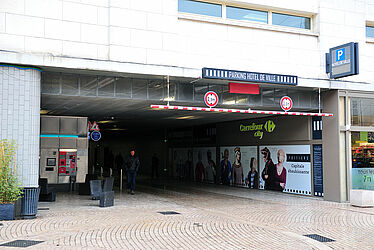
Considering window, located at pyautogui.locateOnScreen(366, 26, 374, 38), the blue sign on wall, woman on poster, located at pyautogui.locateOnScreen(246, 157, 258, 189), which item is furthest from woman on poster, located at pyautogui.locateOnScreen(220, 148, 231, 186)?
window, located at pyautogui.locateOnScreen(366, 26, 374, 38)

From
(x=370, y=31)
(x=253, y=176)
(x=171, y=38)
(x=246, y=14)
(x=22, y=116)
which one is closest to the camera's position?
(x=22, y=116)

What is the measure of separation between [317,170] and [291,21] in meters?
5.41

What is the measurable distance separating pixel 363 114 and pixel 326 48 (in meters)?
2.72

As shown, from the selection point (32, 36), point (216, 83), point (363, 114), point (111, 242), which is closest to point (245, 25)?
point (216, 83)

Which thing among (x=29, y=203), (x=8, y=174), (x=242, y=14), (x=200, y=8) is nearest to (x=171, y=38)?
(x=200, y=8)

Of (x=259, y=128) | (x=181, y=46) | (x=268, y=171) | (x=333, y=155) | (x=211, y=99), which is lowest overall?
(x=268, y=171)

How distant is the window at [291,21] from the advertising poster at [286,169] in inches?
175

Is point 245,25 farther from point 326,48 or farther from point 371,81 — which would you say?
point 371,81

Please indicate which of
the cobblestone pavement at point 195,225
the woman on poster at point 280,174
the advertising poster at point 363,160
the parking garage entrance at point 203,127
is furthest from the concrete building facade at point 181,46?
the woman on poster at point 280,174

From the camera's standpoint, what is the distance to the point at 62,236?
25.4ft

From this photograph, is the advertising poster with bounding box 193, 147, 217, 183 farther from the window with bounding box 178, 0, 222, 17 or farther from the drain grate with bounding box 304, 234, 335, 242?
the drain grate with bounding box 304, 234, 335, 242

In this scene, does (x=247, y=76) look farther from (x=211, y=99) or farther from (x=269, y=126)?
(x=269, y=126)

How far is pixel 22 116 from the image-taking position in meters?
10.0

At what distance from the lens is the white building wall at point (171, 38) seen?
10.4 m
